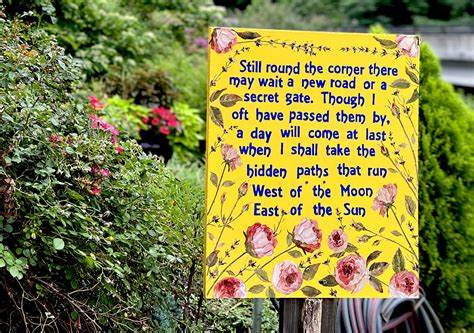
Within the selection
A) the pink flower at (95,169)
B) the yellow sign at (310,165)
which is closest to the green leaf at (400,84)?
the yellow sign at (310,165)

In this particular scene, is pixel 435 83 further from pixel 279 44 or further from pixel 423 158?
pixel 279 44

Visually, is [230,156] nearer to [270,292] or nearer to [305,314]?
[270,292]

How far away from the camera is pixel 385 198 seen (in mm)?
3312

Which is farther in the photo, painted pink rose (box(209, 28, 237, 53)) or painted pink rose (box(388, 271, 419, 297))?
painted pink rose (box(388, 271, 419, 297))

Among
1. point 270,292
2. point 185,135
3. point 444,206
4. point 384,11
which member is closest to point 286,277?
point 270,292

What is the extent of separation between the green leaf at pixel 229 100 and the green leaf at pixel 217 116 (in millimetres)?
35

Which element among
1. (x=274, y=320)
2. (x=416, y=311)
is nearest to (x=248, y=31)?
(x=274, y=320)

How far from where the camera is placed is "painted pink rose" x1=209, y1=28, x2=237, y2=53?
10.4 ft

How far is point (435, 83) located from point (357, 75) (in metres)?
2.89

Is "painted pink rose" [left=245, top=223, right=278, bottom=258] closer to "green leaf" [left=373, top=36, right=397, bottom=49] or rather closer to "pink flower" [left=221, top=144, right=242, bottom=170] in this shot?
"pink flower" [left=221, top=144, right=242, bottom=170]

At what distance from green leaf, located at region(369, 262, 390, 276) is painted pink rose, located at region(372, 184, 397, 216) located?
203mm

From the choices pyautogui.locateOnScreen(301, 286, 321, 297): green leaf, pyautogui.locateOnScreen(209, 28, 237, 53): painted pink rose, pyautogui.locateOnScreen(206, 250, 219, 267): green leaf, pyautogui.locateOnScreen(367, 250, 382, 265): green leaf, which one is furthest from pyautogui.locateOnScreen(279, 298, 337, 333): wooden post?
pyautogui.locateOnScreen(209, 28, 237, 53): painted pink rose

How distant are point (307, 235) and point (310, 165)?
0.92 feet

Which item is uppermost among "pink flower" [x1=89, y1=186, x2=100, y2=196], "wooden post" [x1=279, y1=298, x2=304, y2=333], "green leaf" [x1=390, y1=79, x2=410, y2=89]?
"green leaf" [x1=390, y1=79, x2=410, y2=89]
